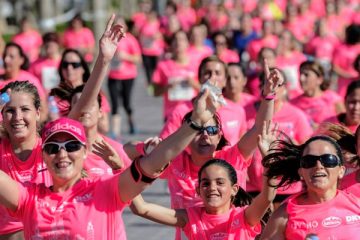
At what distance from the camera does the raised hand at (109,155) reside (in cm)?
731

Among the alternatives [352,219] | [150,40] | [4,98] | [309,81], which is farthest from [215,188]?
[150,40]

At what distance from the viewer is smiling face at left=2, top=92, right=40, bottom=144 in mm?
7352

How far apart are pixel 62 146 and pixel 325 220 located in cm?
151

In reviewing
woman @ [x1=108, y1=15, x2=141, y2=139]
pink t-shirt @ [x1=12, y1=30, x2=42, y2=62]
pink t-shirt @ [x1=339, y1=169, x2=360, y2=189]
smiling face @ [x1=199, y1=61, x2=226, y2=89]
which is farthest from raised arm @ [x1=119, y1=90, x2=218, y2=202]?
pink t-shirt @ [x1=12, y1=30, x2=42, y2=62]

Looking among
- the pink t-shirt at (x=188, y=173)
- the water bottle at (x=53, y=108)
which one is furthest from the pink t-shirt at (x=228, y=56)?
the pink t-shirt at (x=188, y=173)

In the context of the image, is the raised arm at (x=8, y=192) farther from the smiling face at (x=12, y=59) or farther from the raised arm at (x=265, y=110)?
the smiling face at (x=12, y=59)

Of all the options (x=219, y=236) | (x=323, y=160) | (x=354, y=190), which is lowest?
(x=219, y=236)

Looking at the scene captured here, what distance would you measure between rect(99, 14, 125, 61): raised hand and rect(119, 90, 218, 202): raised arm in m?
1.17

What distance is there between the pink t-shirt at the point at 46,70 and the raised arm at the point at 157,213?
896 cm

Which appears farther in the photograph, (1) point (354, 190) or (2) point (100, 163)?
(2) point (100, 163)

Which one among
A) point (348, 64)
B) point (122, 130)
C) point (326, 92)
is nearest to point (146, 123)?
point (122, 130)

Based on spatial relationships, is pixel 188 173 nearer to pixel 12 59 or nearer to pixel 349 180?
pixel 349 180

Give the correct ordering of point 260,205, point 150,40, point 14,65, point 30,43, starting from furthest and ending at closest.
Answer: point 150,40, point 30,43, point 14,65, point 260,205

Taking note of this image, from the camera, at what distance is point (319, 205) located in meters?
6.63
